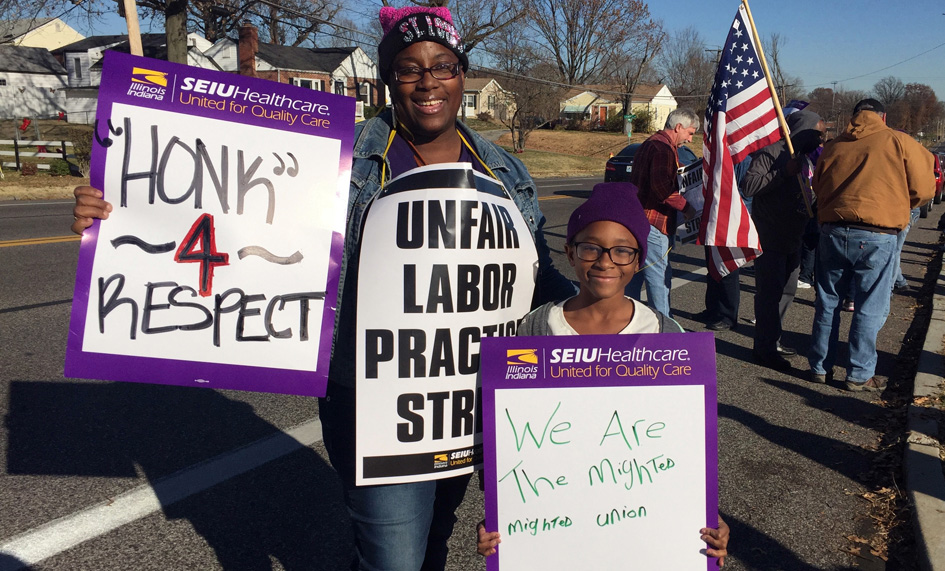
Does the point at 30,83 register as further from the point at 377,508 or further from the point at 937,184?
the point at 377,508

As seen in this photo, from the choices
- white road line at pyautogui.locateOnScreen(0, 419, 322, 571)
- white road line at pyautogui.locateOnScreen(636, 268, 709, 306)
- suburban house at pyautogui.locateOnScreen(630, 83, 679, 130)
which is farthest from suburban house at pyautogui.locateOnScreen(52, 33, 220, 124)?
white road line at pyautogui.locateOnScreen(0, 419, 322, 571)

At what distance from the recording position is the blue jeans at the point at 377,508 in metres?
1.94

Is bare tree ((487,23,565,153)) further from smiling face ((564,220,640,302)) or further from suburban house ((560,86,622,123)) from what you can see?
smiling face ((564,220,640,302))

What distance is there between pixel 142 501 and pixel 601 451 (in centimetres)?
248

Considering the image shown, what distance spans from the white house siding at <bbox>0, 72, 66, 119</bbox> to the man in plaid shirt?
174 feet

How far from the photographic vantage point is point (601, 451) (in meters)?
1.88

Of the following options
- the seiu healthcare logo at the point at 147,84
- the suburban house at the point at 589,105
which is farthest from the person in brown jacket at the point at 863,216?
the suburban house at the point at 589,105

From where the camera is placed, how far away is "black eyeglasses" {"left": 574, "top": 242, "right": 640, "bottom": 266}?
2.01 m

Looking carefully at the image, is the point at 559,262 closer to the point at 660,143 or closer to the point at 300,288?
the point at 660,143

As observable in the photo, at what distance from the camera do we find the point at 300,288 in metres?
1.97

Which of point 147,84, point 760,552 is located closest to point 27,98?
point 147,84

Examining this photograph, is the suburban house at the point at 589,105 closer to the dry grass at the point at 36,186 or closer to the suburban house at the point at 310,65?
the suburban house at the point at 310,65

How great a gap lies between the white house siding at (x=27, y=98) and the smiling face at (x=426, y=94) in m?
55.3

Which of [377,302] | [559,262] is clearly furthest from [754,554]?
[559,262]
